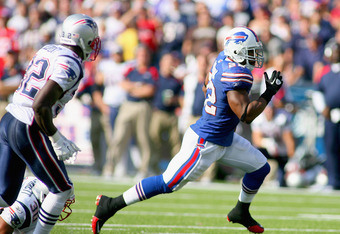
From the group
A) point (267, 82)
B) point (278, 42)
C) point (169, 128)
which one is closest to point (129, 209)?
point (267, 82)

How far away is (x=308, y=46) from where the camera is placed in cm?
1273

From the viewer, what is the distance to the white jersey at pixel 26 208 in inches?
184

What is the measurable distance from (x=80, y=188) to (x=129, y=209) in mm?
2161

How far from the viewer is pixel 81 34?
15.6 feet

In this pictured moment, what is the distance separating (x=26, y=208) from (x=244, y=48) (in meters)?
2.18

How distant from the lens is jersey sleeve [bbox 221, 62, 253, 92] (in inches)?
204

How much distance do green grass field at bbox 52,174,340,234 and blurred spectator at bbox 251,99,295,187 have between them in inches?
21.0

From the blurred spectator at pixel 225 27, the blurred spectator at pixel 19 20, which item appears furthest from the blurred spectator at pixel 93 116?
the blurred spectator at pixel 19 20

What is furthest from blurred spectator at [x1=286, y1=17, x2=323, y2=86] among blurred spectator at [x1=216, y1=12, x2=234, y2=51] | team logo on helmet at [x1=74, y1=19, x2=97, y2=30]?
team logo on helmet at [x1=74, y1=19, x2=97, y2=30]

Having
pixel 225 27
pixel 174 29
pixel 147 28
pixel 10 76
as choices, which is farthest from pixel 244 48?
pixel 174 29

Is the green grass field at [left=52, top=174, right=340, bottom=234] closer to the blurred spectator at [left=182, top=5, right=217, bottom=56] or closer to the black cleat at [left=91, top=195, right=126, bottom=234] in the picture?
the black cleat at [left=91, top=195, right=126, bottom=234]

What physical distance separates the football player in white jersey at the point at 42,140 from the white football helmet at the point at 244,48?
142 cm

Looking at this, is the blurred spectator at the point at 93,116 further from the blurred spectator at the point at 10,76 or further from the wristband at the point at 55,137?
the wristband at the point at 55,137

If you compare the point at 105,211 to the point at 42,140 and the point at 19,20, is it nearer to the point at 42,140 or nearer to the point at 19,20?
the point at 42,140
